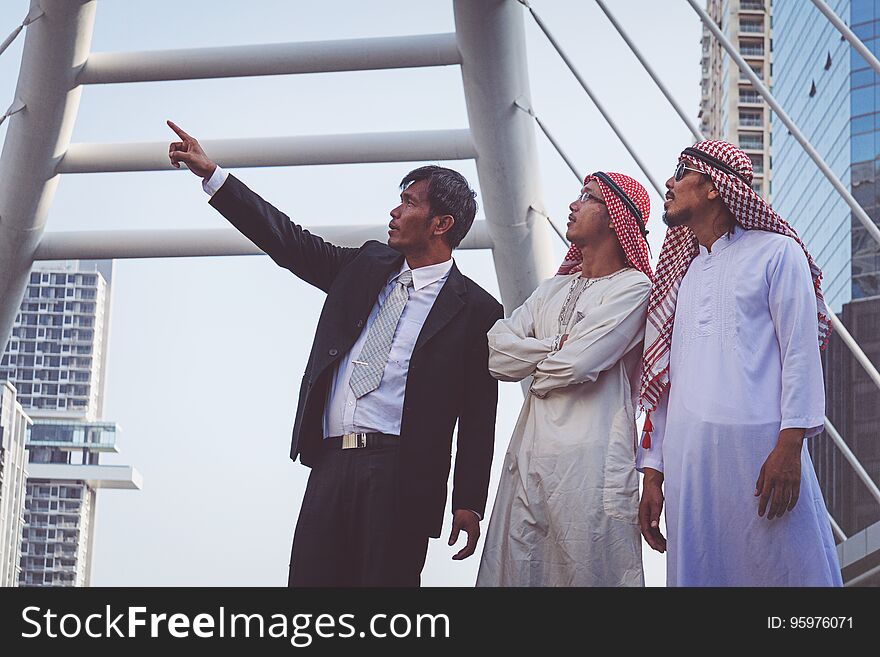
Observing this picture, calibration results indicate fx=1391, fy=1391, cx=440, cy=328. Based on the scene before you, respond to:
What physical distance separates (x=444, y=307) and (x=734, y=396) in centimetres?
84

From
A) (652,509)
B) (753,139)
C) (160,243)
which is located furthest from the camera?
(753,139)

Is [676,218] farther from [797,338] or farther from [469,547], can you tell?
[469,547]

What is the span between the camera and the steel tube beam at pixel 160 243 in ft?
23.0

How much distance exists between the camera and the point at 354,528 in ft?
11.2

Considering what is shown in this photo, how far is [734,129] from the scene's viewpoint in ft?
276

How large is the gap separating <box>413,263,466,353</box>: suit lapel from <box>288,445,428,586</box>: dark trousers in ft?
1.11

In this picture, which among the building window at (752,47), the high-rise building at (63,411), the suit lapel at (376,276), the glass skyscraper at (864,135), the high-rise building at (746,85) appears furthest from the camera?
the building window at (752,47)

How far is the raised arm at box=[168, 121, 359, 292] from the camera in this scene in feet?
11.8

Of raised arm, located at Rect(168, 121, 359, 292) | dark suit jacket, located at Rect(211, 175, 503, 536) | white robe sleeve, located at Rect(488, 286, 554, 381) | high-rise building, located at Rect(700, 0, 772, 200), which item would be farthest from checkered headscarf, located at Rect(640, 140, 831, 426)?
high-rise building, located at Rect(700, 0, 772, 200)

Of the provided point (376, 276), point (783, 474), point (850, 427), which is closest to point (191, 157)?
point (376, 276)

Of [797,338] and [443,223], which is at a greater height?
[443,223]

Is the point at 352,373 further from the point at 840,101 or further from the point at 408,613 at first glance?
the point at 840,101

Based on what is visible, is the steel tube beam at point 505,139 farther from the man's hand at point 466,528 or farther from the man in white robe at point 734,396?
the man's hand at point 466,528

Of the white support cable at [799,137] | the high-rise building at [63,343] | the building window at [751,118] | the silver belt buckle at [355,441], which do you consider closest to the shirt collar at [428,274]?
the silver belt buckle at [355,441]
